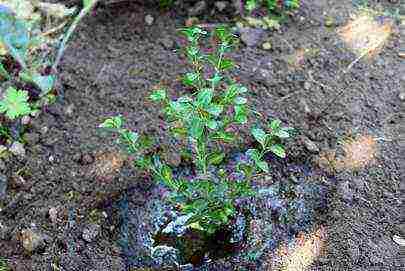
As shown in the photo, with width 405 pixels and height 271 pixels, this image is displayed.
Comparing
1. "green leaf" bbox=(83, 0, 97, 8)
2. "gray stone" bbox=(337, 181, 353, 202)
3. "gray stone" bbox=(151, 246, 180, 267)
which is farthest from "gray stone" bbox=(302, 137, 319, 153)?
"green leaf" bbox=(83, 0, 97, 8)

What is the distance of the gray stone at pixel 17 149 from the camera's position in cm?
246

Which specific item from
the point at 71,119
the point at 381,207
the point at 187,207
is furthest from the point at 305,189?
the point at 71,119

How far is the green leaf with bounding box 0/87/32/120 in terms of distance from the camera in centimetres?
248

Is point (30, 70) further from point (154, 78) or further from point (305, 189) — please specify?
point (305, 189)

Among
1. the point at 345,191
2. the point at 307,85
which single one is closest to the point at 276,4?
the point at 307,85

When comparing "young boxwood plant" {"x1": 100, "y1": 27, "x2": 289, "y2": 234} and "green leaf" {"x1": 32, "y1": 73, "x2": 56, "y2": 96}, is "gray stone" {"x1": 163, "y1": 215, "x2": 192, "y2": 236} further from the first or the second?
"green leaf" {"x1": 32, "y1": 73, "x2": 56, "y2": 96}

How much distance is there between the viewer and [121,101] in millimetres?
2625

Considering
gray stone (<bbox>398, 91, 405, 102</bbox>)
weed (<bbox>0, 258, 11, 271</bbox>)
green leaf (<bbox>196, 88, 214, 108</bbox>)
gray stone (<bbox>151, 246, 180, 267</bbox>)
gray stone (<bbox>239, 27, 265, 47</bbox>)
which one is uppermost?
green leaf (<bbox>196, 88, 214, 108</bbox>)

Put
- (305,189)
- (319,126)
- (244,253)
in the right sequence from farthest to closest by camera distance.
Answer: (319,126) → (305,189) → (244,253)

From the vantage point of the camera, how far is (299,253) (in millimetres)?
2113

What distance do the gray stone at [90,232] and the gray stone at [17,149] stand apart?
1.56ft

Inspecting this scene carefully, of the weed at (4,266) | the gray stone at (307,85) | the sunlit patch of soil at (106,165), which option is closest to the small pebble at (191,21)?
the gray stone at (307,85)

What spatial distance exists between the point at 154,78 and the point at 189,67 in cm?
16

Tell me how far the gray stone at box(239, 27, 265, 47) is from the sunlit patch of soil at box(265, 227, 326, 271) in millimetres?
996
